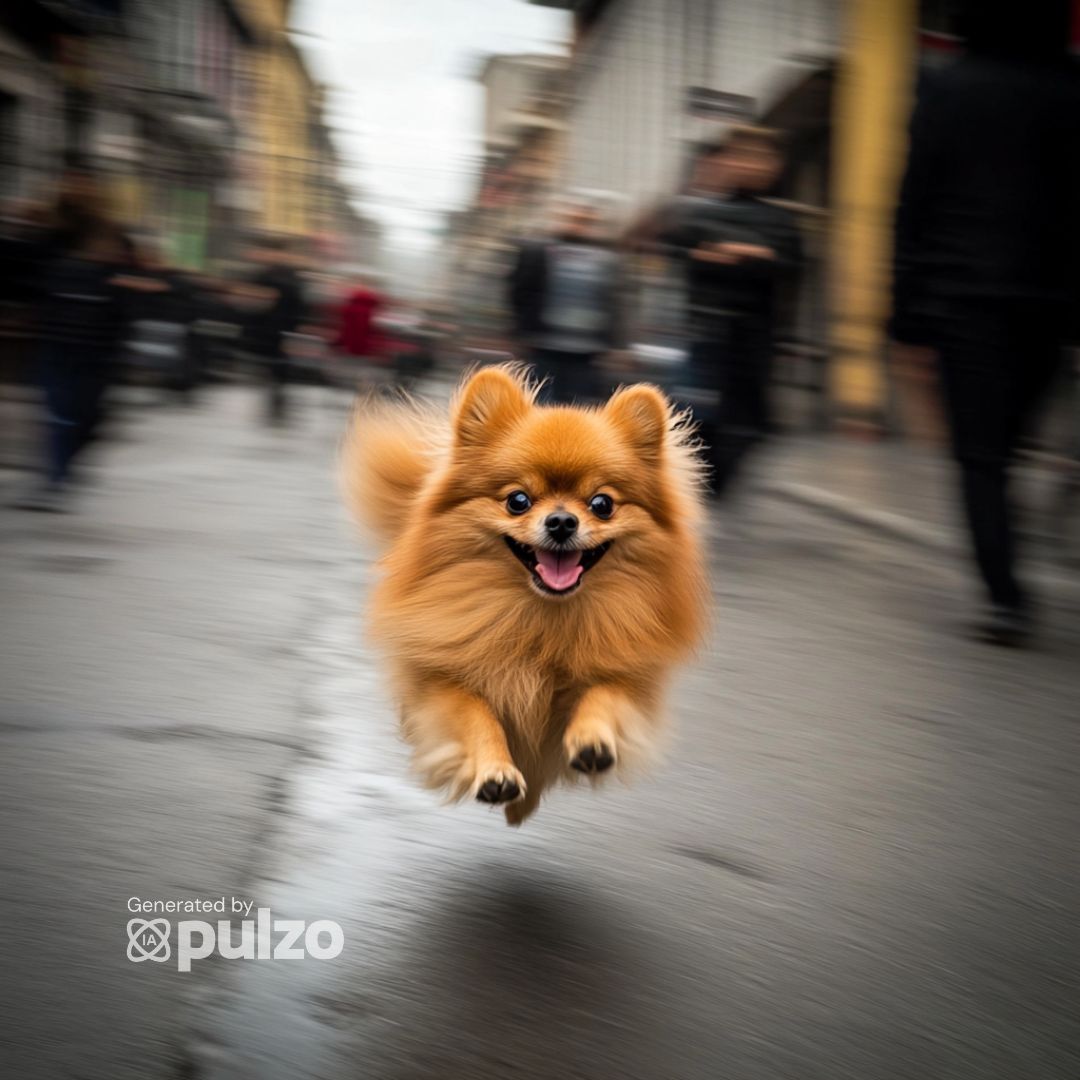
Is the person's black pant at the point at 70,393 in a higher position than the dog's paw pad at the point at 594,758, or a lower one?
higher

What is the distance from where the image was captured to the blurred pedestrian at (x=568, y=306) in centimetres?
968

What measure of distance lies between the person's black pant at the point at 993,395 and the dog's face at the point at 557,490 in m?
2.72

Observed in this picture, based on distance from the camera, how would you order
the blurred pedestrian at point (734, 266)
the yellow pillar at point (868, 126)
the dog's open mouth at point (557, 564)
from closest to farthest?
1. the dog's open mouth at point (557, 564)
2. the blurred pedestrian at point (734, 266)
3. the yellow pillar at point (868, 126)

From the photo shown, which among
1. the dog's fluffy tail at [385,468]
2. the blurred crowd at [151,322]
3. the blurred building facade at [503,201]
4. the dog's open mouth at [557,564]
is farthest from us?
the blurred building facade at [503,201]

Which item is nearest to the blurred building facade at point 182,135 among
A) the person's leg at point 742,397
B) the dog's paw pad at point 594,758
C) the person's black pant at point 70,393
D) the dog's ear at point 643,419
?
the person's black pant at point 70,393

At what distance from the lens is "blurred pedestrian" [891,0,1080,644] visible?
245 inches

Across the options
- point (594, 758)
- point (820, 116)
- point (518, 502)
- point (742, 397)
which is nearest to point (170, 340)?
point (820, 116)

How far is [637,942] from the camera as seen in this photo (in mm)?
3357

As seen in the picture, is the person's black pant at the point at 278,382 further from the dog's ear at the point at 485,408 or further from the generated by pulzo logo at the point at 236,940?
the generated by pulzo logo at the point at 236,940

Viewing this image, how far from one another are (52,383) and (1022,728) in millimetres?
6174

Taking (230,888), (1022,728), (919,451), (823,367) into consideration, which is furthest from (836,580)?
(919,451)

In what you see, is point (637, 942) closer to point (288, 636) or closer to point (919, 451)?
point (288, 636)

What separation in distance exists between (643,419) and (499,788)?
1083 mm

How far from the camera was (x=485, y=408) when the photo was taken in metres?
3.88
